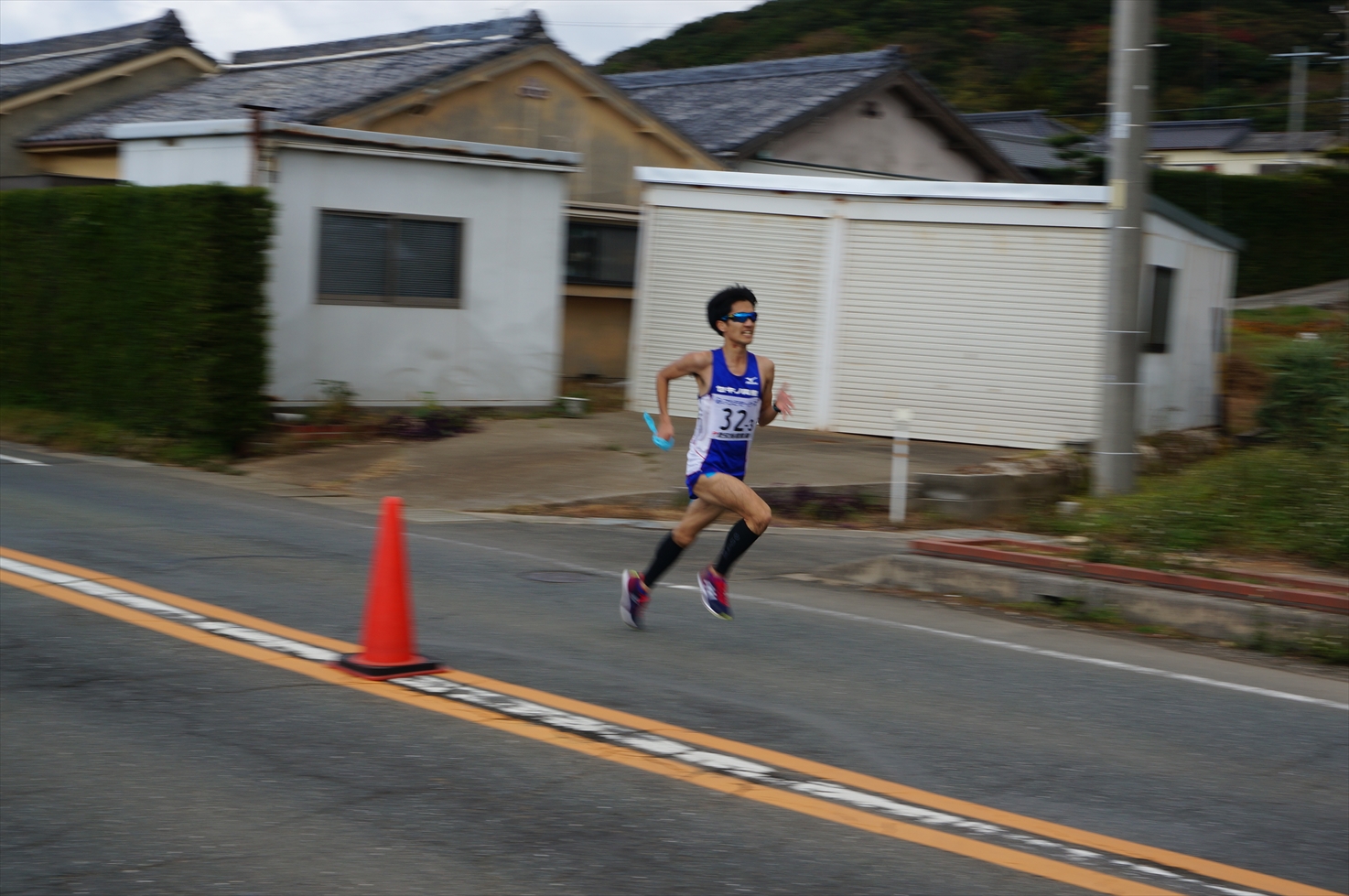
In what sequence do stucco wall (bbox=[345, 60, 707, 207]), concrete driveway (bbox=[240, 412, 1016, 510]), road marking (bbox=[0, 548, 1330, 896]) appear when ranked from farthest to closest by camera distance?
1. stucco wall (bbox=[345, 60, 707, 207])
2. concrete driveway (bbox=[240, 412, 1016, 510])
3. road marking (bbox=[0, 548, 1330, 896])

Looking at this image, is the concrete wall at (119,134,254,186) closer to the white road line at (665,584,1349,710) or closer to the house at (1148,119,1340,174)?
the white road line at (665,584,1349,710)

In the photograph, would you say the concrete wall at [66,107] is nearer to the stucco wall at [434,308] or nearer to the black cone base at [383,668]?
the stucco wall at [434,308]

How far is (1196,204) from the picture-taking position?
4253cm

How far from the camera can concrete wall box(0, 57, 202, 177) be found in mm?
25406

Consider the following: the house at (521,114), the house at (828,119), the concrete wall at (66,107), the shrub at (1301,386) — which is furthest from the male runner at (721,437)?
the concrete wall at (66,107)

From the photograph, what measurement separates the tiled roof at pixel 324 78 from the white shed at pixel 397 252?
2.51 meters

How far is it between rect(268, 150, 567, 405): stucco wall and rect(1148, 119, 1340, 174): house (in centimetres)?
4853

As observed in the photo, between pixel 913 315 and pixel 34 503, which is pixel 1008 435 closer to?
pixel 913 315

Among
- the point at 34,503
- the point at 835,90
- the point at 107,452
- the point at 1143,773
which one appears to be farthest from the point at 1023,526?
the point at 835,90

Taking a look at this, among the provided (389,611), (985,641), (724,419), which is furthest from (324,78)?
(389,611)

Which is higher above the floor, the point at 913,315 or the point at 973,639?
the point at 913,315

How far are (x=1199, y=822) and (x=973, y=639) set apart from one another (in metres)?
3.11

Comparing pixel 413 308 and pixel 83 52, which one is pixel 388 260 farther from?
pixel 83 52

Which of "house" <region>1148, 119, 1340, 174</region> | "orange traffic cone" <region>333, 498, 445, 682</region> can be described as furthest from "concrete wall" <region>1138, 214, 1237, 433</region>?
"house" <region>1148, 119, 1340, 174</region>
